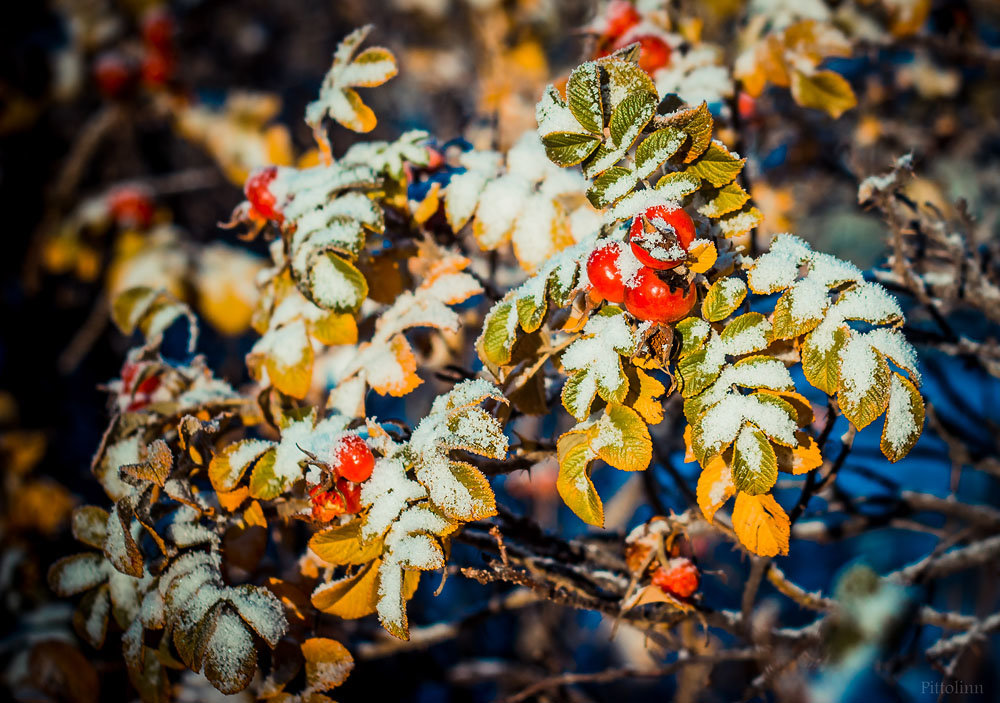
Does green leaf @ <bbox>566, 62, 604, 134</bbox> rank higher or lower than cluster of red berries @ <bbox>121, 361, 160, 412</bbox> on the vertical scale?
higher

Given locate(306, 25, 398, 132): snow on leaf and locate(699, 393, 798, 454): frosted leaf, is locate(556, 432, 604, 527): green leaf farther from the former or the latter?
locate(306, 25, 398, 132): snow on leaf

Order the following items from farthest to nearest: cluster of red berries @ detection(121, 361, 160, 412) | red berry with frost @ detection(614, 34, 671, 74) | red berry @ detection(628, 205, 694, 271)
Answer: red berry with frost @ detection(614, 34, 671, 74), cluster of red berries @ detection(121, 361, 160, 412), red berry @ detection(628, 205, 694, 271)

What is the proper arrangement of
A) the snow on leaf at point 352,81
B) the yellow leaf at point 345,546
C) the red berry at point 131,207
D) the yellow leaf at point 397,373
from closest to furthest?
the yellow leaf at point 345,546, the yellow leaf at point 397,373, the snow on leaf at point 352,81, the red berry at point 131,207

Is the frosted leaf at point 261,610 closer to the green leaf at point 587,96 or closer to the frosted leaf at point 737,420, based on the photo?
the frosted leaf at point 737,420

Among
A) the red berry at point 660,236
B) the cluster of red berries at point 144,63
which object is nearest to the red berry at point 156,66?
the cluster of red berries at point 144,63

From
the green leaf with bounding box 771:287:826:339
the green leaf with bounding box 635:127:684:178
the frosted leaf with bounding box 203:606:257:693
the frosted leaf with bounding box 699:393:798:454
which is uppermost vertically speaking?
the green leaf with bounding box 635:127:684:178

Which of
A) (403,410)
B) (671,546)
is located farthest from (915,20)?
(403,410)

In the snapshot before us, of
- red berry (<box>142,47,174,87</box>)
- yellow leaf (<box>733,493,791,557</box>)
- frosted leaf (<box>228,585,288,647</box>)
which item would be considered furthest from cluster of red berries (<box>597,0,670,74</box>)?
red berry (<box>142,47,174,87</box>)

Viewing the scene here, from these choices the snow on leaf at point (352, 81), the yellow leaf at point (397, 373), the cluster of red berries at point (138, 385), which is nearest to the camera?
the yellow leaf at point (397, 373)
